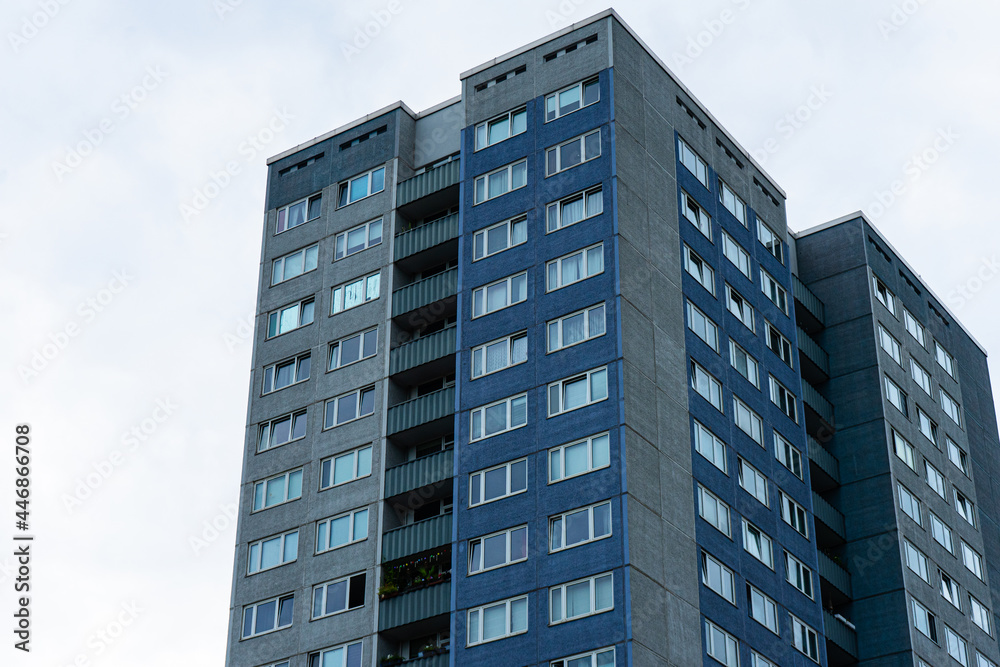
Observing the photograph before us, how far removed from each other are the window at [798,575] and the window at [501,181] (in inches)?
821

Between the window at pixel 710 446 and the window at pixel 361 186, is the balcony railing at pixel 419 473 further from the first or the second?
the window at pixel 361 186

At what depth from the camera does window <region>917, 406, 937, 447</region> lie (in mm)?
82900

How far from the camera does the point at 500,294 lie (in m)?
66.9

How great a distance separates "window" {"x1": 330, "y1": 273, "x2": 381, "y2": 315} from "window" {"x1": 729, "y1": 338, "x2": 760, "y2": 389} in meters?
16.9

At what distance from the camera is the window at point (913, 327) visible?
8606 cm

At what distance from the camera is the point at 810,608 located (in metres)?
68.2

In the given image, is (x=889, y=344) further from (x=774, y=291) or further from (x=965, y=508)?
(x=965, y=508)

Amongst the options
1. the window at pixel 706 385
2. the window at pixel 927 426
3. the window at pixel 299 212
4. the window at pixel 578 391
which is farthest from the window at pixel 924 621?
the window at pixel 299 212

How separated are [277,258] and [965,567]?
133 feet

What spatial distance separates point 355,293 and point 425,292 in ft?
14.1

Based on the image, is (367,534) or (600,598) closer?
(600,598)

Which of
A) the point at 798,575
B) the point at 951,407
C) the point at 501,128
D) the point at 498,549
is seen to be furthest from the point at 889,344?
the point at 498,549

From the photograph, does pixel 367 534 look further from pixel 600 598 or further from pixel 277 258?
pixel 277 258

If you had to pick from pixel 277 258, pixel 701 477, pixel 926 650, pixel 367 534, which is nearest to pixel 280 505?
pixel 367 534
